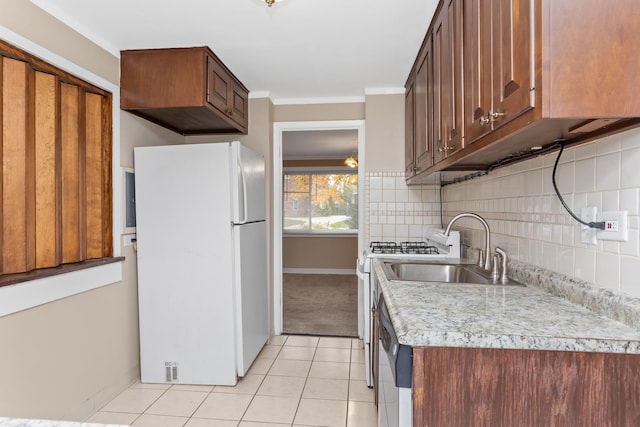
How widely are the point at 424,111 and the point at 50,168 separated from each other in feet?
7.02

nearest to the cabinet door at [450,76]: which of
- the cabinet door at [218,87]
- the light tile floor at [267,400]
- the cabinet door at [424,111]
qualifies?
the cabinet door at [424,111]

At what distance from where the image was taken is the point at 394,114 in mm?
3326

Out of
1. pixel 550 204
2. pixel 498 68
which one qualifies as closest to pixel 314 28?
pixel 498 68

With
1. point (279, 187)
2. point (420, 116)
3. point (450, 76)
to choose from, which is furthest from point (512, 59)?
point (279, 187)

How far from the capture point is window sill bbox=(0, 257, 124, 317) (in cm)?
173

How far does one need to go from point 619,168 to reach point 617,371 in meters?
0.57

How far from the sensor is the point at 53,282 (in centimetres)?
196

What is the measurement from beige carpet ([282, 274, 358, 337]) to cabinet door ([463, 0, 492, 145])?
2.73m

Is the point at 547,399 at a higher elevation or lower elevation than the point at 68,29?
lower

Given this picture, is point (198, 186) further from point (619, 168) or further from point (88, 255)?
point (619, 168)

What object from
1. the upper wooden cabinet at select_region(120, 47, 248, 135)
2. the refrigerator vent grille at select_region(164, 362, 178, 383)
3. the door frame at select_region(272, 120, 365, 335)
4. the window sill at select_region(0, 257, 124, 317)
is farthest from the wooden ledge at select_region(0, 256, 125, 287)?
the door frame at select_region(272, 120, 365, 335)

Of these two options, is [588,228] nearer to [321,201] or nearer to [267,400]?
[267,400]

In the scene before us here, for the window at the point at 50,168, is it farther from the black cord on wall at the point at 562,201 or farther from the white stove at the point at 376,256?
the black cord on wall at the point at 562,201

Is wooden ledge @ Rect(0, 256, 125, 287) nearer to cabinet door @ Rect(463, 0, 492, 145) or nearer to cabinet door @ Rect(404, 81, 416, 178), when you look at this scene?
cabinet door @ Rect(463, 0, 492, 145)
